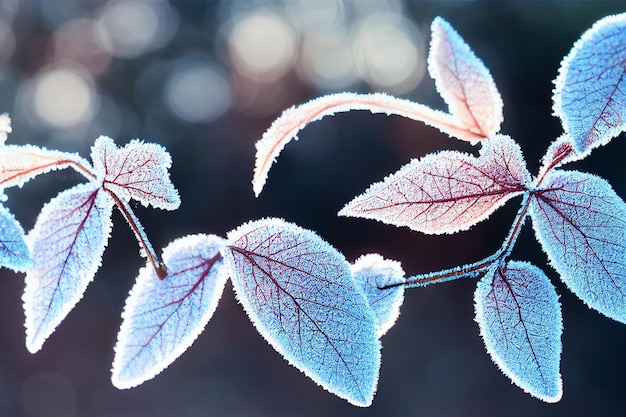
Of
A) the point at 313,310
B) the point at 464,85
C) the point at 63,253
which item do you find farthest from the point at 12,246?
the point at 464,85

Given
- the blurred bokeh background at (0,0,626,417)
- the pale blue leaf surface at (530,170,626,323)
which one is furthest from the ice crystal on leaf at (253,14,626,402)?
the blurred bokeh background at (0,0,626,417)

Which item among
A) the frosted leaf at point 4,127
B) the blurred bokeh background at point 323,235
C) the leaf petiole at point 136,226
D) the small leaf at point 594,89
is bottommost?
Result: the blurred bokeh background at point 323,235

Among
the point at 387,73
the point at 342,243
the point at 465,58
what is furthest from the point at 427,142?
the point at 465,58

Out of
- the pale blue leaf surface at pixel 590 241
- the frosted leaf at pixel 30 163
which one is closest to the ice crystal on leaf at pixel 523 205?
the pale blue leaf surface at pixel 590 241

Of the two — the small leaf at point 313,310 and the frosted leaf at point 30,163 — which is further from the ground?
the frosted leaf at point 30,163

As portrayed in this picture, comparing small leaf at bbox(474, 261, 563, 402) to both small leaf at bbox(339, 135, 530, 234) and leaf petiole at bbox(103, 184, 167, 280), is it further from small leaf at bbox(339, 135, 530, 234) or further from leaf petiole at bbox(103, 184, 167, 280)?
leaf petiole at bbox(103, 184, 167, 280)

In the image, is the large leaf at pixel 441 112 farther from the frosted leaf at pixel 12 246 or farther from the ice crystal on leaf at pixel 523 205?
the frosted leaf at pixel 12 246

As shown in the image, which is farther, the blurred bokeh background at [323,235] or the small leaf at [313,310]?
the blurred bokeh background at [323,235]
